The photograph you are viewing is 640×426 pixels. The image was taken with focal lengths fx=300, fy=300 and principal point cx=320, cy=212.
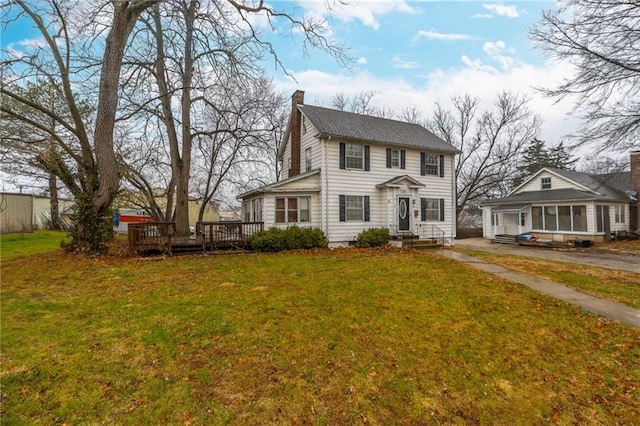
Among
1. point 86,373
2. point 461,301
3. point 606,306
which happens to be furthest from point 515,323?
point 86,373

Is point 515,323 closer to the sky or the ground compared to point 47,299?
closer to the ground

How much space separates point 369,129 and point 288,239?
7.85 m

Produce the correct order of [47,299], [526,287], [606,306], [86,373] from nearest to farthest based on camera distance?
[86,373] → [47,299] → [606,306] → [526,287]

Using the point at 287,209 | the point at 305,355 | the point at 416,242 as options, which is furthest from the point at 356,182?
the point at 305,355

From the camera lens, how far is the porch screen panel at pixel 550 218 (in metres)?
21.6

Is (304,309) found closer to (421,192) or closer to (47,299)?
(47,299)

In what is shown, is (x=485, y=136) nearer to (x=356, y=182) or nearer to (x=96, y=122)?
(x=356, y=182)

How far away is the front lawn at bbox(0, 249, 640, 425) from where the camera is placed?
322 centimetres

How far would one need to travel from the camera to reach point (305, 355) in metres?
4.19

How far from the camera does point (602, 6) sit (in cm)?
821

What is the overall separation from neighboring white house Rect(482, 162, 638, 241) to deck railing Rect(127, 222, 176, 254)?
77.6ft

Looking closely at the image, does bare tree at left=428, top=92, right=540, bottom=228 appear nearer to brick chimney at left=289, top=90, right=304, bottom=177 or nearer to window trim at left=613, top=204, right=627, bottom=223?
window trim at left=613, top=204, right=627, bottom=223

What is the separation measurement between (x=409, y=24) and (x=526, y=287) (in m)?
10.0

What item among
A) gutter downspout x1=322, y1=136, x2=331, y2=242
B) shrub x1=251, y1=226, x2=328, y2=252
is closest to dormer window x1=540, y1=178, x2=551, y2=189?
gutter downspout x1=322, y1=136, x2=331, y2=242
